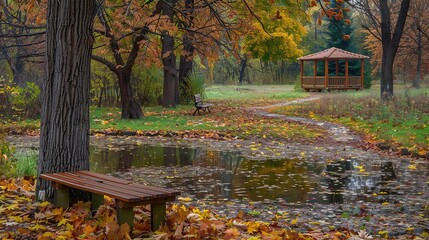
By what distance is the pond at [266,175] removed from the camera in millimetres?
8969

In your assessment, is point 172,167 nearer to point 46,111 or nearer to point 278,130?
point 46,111

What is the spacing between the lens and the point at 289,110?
26.4 metres

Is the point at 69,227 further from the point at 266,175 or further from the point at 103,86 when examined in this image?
the point at 103,86

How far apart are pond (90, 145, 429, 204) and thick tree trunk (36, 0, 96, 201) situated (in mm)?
2820

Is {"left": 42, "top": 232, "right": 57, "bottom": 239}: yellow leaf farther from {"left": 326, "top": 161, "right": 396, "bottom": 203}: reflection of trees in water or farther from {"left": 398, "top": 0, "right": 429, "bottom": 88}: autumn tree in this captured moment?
{"left": 398, "top": 0, "right": 429, "bottom": 88}: autumn tree

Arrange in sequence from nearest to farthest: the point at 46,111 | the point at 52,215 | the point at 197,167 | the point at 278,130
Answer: the point at 52,215
the point at 46,111
the point at 197,167
the point at 278,130

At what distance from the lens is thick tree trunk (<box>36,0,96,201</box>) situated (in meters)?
6.19

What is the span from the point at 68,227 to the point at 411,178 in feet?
22.8

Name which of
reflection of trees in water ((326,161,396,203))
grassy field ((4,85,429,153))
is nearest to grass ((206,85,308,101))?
grassy field ((4,85,429,153))

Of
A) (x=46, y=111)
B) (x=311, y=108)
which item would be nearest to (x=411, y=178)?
(x=46, y=111)

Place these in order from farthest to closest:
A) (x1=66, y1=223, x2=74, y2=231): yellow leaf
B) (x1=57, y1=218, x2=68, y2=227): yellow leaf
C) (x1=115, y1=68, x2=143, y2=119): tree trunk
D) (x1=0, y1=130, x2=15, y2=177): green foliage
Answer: (x1=115, y1=68, x2=143, y2=119): tree trunk, (x1=0, y1=130, x2=15, y2=177): green foliage, (x1=57, y1=218, x2=68, y2=227): yellow leaf, (x1=66, y1=223, x2=74, y2=231): yellow leaf

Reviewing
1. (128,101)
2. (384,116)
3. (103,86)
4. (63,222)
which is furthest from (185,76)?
(63,222)

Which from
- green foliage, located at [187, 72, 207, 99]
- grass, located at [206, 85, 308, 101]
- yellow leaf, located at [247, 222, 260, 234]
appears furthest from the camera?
grass, located at [206, 85, 308, 101]

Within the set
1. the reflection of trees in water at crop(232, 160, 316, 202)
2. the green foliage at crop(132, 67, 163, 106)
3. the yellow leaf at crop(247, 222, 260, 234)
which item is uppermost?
the green foliage at crop(132, 67, 163, 106)
